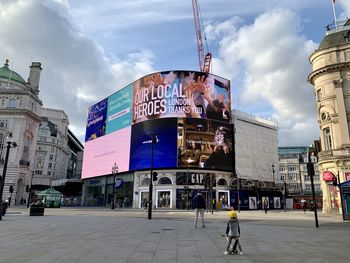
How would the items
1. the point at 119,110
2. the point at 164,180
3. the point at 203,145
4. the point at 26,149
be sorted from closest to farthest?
the point at 203,145 < the point at 164,180 < the point at 26,149 < the point at 119,110

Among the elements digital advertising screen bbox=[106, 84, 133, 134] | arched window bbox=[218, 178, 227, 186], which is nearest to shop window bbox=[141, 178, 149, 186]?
digital advertising screen bbox=[106, 84, 133, 134]

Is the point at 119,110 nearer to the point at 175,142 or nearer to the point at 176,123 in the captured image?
the point at 176,123

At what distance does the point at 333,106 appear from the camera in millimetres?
37531

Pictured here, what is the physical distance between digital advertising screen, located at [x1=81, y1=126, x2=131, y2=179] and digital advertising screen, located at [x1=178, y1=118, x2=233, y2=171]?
1366 cm

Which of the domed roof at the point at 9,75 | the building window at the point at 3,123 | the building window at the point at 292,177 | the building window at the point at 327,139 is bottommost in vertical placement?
the building window at the point at 327,139

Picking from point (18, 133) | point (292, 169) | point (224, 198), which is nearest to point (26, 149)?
point (18, 133)

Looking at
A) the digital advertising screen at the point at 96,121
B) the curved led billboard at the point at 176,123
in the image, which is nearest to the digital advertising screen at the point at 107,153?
the curved led billboard at the point at 176,123

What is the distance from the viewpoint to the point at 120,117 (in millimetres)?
71000

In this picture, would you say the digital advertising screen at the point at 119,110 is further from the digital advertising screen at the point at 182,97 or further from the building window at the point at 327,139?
the building window at the point at 327,139

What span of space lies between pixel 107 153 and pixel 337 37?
174 feet

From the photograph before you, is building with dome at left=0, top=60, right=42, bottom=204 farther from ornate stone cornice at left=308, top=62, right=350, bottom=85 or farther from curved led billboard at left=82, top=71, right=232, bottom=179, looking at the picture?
ornate stone cornice at left=308, top=62, right=350, bottom=85

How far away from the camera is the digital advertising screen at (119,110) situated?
6869cm

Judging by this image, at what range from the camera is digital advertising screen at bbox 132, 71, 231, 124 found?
59812mm

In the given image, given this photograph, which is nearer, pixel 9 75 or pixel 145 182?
pixel 145 182
